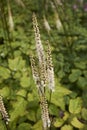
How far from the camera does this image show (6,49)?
329 cm

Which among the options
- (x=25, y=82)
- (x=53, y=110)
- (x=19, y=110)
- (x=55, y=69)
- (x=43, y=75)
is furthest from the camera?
(x=55, y=69)

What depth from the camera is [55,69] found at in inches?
118

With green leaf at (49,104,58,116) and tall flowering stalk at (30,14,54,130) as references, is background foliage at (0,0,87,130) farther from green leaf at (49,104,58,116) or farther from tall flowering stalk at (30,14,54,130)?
tall flowering stalk at (30,14,54,130)

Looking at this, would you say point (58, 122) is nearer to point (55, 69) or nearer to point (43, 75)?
point (43, 75)

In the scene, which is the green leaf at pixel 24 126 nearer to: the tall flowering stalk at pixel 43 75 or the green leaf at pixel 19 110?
the green leaf at pixel 19 110

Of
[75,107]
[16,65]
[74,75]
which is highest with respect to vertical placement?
[16,65]

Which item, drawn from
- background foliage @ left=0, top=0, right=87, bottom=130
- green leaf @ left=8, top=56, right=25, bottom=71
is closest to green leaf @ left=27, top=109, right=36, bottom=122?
background foliage @ left=0, top=0, right=87, bottom=130

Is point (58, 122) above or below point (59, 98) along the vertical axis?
below

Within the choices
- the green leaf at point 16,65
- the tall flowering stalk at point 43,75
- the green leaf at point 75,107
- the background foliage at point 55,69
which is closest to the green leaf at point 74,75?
the background foliage at point 55,69

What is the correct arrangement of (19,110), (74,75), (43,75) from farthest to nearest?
1. (74,75)
2. (19,110)
3. (43,75)

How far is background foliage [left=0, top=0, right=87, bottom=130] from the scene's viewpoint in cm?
224

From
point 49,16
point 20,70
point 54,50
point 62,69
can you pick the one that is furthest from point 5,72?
point 49,16

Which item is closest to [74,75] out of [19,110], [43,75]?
[19,110]

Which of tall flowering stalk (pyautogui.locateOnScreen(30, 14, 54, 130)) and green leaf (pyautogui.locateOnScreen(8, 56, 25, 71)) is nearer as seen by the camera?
tall flowering stalk (pyautogui.locateOnScreen(30, 14, 54, 130))
